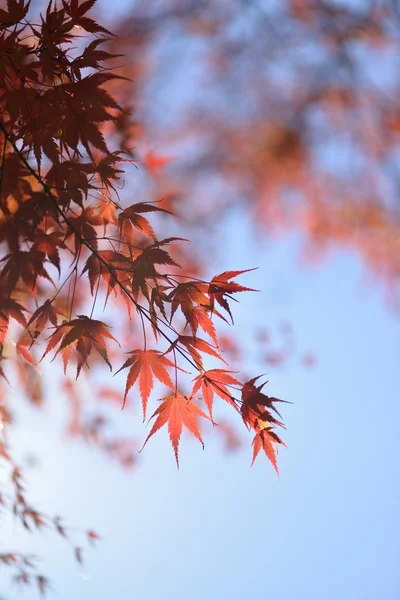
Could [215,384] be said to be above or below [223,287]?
below

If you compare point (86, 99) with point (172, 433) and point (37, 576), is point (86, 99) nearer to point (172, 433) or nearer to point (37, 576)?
point (172, 433)

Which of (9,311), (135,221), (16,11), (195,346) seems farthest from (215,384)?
(16,11)

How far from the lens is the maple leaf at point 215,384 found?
1.20 m

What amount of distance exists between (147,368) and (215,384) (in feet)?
0.52

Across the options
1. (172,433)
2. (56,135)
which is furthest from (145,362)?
(56,135)

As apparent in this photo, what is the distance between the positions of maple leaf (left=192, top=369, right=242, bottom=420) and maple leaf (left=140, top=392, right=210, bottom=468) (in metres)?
0.04

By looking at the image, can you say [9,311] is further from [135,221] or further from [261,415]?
[261,415]

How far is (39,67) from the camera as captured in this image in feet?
4.43

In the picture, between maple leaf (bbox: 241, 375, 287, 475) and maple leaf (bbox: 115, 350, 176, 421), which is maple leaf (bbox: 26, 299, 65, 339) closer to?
maple leaf (bbox: 115, 350, 176, 421)

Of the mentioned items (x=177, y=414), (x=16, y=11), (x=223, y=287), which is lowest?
(x=177, y=414)

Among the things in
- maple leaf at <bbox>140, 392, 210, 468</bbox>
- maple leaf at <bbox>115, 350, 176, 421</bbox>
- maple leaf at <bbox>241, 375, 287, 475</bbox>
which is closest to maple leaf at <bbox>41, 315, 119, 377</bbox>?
maple leaf at <bbox>115, 350, 176, 421</bbox>

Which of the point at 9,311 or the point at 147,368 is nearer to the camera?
the point at 147,368

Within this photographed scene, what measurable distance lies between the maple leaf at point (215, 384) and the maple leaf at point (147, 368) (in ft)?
0.23

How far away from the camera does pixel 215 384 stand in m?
1.21
